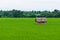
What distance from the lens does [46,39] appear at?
920 cm

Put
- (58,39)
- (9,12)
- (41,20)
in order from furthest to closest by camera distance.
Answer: (9,12)
(41,20)
(58,39)

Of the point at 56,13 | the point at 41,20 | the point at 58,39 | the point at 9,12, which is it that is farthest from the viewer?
the point at 9,12

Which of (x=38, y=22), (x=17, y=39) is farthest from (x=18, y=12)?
(x=17, y=39)

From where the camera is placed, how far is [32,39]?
9289 millimetres

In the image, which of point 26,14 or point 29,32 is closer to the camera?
point 29,32

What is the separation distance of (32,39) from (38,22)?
1049 centimetres

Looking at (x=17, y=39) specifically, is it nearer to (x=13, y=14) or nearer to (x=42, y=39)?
(x=42, y=39)

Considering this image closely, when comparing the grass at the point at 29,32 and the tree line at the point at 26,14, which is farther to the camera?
the tree line at the point at 26,14

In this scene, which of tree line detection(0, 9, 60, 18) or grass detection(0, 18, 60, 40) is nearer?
grass detection(0, 18, 60, 40)

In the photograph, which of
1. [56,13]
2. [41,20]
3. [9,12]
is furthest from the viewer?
[9,12]

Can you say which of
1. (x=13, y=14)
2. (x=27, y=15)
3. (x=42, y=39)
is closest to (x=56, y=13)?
(x=27, y=15)

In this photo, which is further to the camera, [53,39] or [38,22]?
[38,22]

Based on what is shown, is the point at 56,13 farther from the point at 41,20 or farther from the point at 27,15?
the point at 41,20

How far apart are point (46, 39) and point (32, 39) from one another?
61cm
